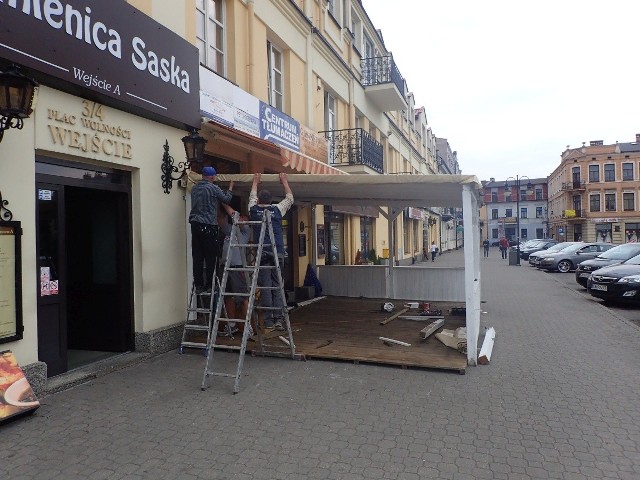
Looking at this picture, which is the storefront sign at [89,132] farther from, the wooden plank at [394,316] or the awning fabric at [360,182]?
the wooden plank at [394,316]

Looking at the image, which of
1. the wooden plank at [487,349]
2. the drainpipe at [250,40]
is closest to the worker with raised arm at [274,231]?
the wooden plank at [487,349]

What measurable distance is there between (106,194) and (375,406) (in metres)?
4.47

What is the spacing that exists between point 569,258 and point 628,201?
146 feet

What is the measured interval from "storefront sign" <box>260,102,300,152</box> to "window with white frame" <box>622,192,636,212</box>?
60757mm

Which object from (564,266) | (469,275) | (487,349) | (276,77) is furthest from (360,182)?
(564,266)

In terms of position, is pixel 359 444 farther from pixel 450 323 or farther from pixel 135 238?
pixel 450 323

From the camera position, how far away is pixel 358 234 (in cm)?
1795

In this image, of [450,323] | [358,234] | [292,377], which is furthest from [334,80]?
[292,377]

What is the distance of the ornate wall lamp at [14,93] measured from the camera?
13.7 ft

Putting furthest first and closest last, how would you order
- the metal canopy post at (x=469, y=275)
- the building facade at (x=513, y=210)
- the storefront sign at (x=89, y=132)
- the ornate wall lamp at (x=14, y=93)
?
the building facade at (x=513, y=210), the metal canopy post at (x=469, y=275), the storefront sign at (x=89, y=132), the ornate wall lamp at (x=14, y=93)

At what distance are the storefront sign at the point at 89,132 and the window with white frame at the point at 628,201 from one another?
66.4 metres

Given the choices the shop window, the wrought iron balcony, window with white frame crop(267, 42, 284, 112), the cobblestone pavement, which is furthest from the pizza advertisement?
the shop window

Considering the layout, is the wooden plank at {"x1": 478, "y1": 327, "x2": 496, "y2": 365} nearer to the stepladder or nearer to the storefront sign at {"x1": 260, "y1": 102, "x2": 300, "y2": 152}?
the stepladder

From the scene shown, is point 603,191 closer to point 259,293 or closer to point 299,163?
point 299,163
